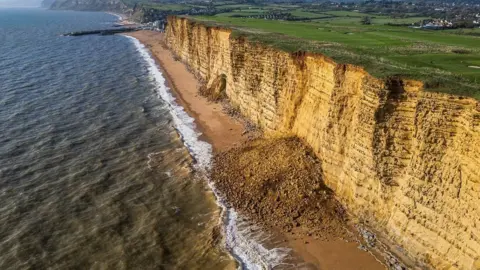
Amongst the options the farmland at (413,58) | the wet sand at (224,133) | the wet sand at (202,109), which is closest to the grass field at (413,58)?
the farmland at (413,58)

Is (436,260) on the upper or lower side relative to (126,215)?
upper

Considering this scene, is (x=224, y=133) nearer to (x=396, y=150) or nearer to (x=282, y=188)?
(x=282, y=188)

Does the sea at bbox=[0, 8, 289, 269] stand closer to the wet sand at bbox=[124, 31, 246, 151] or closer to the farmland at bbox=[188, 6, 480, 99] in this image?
the wet sand at bbox=[124, 31, 246, 151]

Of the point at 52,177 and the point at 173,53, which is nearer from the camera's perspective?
the point at 52,177

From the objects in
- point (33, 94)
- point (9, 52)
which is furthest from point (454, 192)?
point (9, 52)

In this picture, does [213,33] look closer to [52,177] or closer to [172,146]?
[172,146]

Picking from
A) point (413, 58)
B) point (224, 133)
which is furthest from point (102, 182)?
point (413, 58)

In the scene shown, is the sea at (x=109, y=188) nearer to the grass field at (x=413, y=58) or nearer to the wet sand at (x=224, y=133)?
the wet sand at (x=224, y=133)
